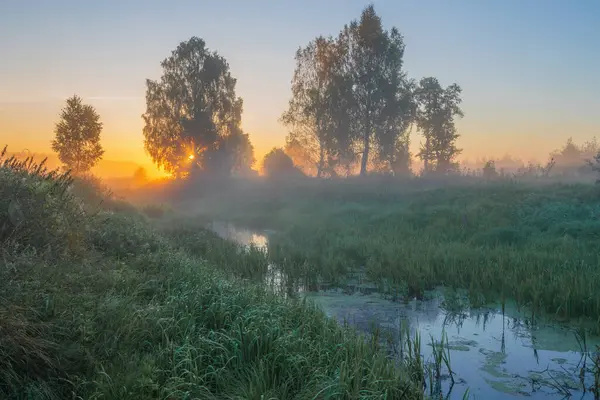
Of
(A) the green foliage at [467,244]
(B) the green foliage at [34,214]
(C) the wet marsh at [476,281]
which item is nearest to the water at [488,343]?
(C) the wet marsh at [476,281]

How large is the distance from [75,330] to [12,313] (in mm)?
757

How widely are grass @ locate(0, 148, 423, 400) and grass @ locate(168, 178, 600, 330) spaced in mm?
4773

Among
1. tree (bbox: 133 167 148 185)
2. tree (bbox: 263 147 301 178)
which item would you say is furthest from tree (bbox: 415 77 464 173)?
tree (bbox: 133 167 148 185)

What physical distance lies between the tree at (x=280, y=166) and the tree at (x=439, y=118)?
13.9 meters

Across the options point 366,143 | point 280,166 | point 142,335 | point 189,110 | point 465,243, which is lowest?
point 142,335

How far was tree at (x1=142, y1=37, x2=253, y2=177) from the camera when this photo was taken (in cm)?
4244

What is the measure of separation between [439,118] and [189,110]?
24785mm

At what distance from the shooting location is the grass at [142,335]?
4738 mm

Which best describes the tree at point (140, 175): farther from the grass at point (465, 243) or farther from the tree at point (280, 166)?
the grass at point (465, 243)

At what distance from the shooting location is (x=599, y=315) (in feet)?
27.2

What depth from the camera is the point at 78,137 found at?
118 ft

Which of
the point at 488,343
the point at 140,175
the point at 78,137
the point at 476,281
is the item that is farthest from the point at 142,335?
the point at 140,175

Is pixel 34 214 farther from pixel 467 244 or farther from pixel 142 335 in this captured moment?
pixel 467 244

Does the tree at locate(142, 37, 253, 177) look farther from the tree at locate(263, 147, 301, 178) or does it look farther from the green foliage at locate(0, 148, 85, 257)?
the green foliage at locate(0, 148, 85, 257)
